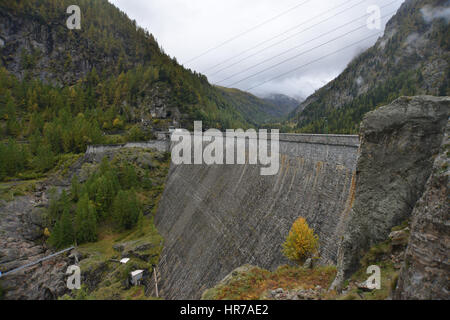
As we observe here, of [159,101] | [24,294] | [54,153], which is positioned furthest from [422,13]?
[24,294]

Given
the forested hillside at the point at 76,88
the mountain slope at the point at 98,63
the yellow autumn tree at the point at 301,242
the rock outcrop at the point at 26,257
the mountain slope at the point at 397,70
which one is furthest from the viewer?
the mountain slope at the point at 397,70

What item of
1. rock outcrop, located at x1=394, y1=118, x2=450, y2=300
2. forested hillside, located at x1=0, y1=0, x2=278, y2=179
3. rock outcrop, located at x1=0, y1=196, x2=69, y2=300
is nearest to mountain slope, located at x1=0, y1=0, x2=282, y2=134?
forested hillside, located at x1=0, y1=0, x2=278, y2=179

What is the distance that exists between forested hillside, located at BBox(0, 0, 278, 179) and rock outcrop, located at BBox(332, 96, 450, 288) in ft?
194

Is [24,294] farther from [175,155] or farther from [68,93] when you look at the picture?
[68,93]

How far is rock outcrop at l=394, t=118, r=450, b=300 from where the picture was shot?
16.7 ft

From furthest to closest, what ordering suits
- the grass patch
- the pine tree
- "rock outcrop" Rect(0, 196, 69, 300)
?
the pine tree, "rock outcrop" Rect(0, 196, 69, 300), the grass patch

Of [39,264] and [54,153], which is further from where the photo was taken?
[54,153]

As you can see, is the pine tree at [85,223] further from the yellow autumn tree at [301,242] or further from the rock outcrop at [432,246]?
the rock outcrop at [432,246]

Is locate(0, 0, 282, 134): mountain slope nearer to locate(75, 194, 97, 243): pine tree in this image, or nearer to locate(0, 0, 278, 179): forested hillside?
locate(0, 0, 278, 179): forested hillside

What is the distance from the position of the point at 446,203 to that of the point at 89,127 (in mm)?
67241

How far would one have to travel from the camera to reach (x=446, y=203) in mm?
5328

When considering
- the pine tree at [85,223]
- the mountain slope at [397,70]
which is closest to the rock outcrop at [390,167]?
the pine tree at [85,223]

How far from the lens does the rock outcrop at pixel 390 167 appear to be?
26.7 ft

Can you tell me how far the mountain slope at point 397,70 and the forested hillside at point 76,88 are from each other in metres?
47.9
